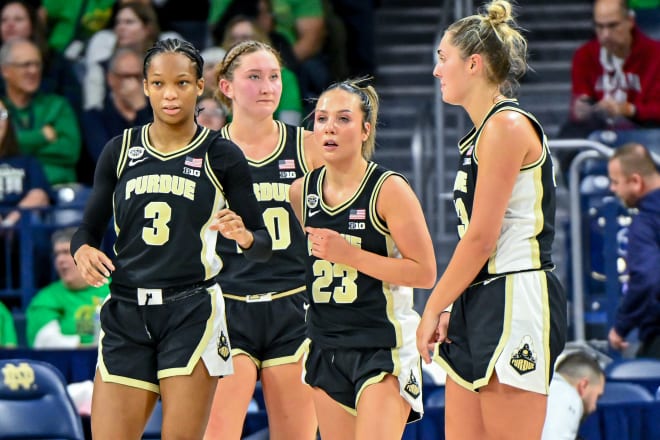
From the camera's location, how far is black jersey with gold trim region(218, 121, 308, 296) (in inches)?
183

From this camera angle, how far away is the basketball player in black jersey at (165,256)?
384 cm

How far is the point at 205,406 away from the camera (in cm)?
389

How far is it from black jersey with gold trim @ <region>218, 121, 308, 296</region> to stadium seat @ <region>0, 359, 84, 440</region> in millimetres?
1239

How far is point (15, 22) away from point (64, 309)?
297cm

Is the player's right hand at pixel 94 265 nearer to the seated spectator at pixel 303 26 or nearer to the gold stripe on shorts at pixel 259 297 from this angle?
the gold stripe on shorts at pixel 259 297

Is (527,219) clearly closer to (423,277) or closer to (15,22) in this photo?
(423,277)

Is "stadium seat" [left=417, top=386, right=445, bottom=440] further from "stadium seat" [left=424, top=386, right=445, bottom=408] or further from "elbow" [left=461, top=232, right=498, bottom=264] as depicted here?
"elbow" [left=461, top=232, right=498, bottom=264]

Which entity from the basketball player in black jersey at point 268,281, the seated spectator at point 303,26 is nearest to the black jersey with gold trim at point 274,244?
the basketball player in black jersey at point 268,281

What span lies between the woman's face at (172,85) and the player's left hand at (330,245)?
1.91 feet

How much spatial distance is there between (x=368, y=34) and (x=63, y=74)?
2.43m

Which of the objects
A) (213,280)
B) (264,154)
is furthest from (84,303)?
(213,280)

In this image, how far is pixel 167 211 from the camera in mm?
3887

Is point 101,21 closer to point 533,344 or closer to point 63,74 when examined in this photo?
point 63,74

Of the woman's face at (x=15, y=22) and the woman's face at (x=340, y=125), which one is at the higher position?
the woman's face at (x=15, y=22)
